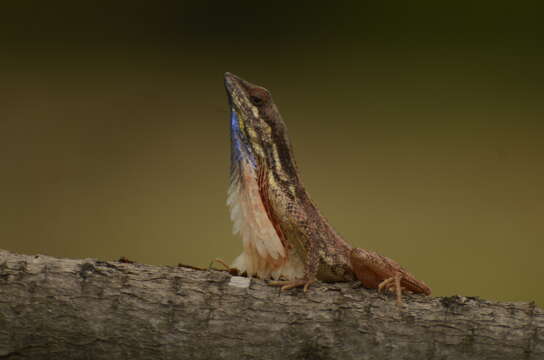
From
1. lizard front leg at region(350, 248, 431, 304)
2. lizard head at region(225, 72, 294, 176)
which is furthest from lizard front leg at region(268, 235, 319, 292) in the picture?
lizard head at region(225, 72, 294, 176)

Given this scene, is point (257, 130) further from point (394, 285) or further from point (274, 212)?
point (394, 285)

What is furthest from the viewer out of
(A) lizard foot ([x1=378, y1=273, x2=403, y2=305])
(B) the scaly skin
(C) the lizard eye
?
(C) the lizard eye

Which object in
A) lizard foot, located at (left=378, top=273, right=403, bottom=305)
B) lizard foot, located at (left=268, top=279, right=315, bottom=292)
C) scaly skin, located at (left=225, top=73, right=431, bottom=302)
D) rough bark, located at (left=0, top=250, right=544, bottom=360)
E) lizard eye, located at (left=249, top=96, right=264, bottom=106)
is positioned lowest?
rough bark, located at (left=0, top=250, right=544, bottom=360)

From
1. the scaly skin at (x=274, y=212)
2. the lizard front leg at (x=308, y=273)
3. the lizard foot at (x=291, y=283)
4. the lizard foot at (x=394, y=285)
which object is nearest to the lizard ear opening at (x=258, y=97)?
the scaly skin at (x=274, y=212)

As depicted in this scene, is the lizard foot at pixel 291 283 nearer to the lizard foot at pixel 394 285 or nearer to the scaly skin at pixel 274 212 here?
the scaly skin at pixel 274 212

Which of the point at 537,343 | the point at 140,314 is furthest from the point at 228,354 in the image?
the point at 537,343

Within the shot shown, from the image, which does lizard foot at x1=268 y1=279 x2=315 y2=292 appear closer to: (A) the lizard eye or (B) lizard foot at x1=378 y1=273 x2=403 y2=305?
(B) lizard foot at x1=378 y1=273 x2=403 y2=305
